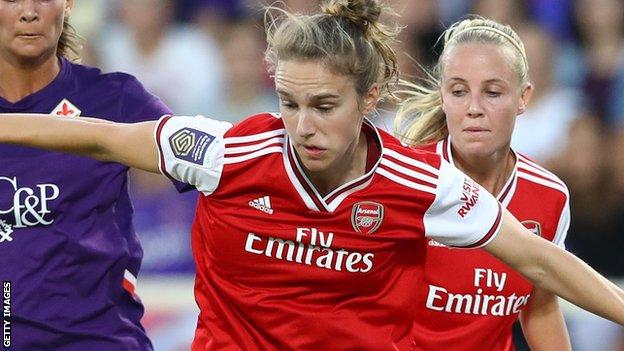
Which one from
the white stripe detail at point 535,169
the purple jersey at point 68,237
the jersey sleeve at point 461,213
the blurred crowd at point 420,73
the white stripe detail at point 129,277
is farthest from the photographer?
the blurred crowd at point 420,73

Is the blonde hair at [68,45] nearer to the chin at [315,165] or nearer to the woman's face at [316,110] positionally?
the woman's face at [316,110]

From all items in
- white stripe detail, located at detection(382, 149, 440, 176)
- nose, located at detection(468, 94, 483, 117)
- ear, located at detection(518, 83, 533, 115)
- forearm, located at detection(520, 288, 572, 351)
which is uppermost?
ear, located at detection(518, 83, 533, 115)

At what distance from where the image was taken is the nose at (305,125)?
3.27 m

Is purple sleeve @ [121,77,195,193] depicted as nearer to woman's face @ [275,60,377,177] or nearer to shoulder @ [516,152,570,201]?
woman's face @ [275,60,377,177]

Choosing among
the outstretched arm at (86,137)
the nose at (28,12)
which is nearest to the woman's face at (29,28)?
the nose at (28,12)

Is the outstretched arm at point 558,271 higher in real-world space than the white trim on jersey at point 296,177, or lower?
higher

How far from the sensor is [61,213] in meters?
3.79

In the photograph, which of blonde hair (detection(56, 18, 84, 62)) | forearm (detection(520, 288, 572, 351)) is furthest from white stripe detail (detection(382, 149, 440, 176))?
blonde hair (detection(56, 18, 84, 62))

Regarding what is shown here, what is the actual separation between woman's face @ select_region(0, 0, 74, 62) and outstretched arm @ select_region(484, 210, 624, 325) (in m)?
1.52

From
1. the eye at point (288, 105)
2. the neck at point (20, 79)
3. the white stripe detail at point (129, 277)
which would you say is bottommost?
the white stripe detail at point (129, 277)

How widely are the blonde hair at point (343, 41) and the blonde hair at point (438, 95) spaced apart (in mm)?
632

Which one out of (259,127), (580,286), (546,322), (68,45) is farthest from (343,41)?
(546,322)

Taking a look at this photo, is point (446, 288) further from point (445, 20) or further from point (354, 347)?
point (445, 20)

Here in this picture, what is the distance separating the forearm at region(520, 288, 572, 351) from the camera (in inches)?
164
